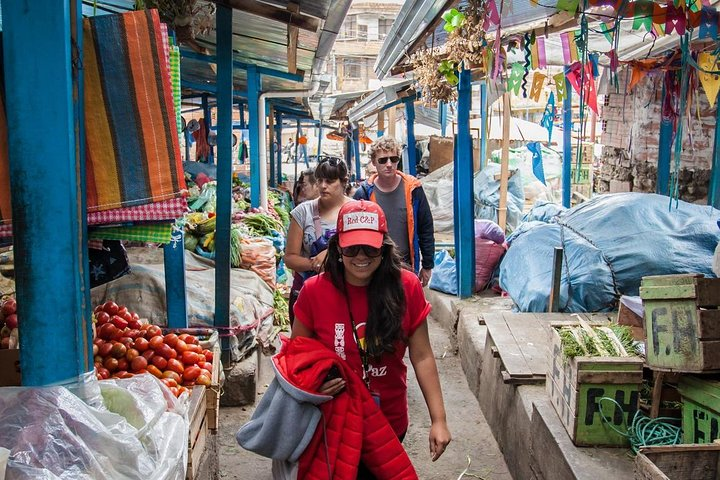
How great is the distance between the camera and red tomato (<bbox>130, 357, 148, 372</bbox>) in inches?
152

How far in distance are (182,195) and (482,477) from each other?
3.05m

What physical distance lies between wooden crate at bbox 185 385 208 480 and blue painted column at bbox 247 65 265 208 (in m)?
8.26

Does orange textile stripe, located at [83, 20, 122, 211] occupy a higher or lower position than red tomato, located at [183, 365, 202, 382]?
higher

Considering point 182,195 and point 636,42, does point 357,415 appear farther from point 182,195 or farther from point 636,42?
point 636,42

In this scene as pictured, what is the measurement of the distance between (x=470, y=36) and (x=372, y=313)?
4870 mm

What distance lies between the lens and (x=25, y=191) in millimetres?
2357

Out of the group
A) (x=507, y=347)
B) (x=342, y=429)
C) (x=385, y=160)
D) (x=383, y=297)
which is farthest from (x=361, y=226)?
(x=507, y=347)

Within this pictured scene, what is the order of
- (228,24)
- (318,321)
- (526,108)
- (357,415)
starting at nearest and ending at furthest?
(357,415) → (318,321) → (228,24) → (526,108)

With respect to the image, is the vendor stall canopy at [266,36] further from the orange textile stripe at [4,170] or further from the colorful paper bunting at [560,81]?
the colorful paper bunting at [560,81]

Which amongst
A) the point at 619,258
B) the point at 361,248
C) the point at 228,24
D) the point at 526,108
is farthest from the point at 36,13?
the point at 526,108

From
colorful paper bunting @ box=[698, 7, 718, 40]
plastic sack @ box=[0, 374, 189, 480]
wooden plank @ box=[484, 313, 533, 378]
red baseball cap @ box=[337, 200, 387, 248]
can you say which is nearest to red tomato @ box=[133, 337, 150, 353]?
plastic sack @ box=[0, 374, 189, 480]

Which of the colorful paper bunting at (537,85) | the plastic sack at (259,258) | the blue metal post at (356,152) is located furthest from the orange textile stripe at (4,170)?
the blue metal post at (356,152)

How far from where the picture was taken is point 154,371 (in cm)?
382

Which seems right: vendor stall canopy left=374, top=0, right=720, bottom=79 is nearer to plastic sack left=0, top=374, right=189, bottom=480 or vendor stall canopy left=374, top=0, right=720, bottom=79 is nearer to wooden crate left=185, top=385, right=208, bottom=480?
wooden crate left=185, top=385, right=208, bottom=480
